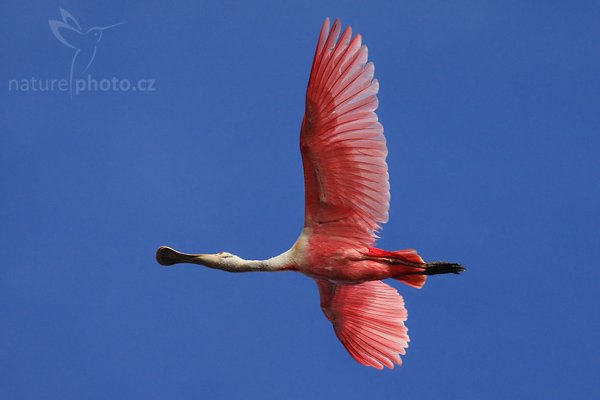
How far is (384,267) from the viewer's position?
1151cm

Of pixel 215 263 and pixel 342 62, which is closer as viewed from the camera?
pixel 342 62

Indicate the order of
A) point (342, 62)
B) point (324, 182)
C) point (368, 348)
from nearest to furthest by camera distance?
point (342, 62), point (324, 182), point (368, 348)

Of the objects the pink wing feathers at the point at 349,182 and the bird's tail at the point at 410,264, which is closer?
the pink wing feathers at the point at 349,182

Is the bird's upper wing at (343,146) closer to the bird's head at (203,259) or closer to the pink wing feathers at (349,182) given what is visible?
the pink wing feathers at (349,182)

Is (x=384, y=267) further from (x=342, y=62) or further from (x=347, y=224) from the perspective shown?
(x=342, y=62)

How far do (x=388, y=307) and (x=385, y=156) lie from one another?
2.54 meters

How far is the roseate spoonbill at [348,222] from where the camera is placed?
10602mm

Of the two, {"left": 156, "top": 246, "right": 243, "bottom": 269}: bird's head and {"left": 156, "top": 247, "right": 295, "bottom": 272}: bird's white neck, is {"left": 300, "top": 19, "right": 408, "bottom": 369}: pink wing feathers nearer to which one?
{"left": 156, "top": 247, "right": 295, "bottom": 272}: bird's white neck

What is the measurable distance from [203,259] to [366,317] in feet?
7.56

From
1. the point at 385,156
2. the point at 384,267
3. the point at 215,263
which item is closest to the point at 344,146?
the point at 385,156

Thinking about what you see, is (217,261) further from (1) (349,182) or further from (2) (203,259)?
(1) (349,182)

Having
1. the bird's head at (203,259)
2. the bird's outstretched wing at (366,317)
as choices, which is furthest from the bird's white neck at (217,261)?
the bird's outstretched wing at (366,317)

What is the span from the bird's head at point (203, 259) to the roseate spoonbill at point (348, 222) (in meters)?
0.01

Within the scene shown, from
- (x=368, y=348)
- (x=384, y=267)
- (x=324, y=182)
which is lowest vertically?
(x=368, y=348)
